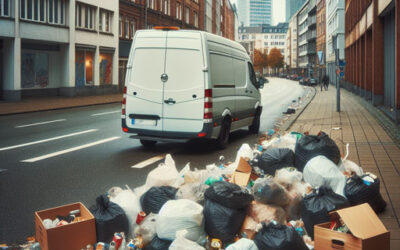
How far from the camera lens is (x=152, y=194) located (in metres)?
5.11

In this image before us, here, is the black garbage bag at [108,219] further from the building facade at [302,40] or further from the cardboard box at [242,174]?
the building facade at [302,40]

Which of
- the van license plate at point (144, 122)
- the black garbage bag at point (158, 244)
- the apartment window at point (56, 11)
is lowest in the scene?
the black garbage bag at point (158, 244)

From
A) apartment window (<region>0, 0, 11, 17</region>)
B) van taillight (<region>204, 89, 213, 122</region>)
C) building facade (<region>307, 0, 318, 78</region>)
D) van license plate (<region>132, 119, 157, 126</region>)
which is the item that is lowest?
van license plate (<region>132, 119, 157, 126</region>)

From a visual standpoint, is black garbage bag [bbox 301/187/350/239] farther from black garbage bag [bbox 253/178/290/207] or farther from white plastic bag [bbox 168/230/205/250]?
white plastic bag [bbox 168/230/205/250]

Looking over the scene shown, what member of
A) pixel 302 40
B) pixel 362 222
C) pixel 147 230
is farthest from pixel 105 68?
pixel 302 40

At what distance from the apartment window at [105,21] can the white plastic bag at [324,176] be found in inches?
1416

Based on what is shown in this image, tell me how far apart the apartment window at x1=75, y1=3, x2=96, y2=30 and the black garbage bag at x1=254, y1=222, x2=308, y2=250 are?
3427 centimetres

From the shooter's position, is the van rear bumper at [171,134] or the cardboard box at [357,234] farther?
the van rear bumper at [171,134]

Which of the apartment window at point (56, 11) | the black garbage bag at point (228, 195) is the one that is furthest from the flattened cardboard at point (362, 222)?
the apartment window at point (56, 11)

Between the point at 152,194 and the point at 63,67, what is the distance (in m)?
31.4

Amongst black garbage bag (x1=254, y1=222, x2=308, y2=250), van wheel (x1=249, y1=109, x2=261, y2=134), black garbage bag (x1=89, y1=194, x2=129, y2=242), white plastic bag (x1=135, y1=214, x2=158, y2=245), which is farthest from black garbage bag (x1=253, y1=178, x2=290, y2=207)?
van wheel (x1=249, y1=109, x2=261, y2=134)

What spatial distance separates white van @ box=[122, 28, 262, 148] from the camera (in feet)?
33.0

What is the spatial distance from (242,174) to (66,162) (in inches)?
172

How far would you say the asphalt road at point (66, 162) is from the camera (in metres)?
6.12
